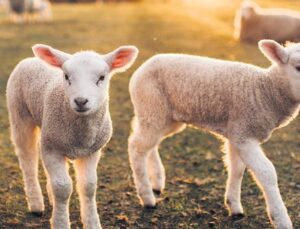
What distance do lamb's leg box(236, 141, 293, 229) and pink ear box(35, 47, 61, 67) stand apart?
171 centimetres

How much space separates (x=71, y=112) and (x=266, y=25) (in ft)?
41.7

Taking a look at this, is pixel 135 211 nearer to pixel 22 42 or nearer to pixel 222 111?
pixel 222 111

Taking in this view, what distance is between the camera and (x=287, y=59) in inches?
172

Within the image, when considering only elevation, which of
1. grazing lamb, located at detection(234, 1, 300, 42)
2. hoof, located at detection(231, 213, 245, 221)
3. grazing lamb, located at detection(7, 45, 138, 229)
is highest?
grazing lamb, located at detection(7, 45, 138, 229)

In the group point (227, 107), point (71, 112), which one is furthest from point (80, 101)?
point (227, 107)

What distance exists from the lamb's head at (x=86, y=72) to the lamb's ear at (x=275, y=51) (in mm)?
1119

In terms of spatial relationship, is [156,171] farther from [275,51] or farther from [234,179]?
[275,51]

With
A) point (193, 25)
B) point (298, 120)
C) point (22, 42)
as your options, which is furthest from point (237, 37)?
point (298, 120)

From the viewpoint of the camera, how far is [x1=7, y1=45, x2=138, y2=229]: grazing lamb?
12.6ft

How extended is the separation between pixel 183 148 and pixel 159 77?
2.16 metres

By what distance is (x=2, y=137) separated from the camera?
7223mm

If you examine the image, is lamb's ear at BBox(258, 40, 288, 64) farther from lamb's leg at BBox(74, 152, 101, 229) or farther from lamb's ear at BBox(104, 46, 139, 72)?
lamb's leg at BBox(74, 152, 101, 229)

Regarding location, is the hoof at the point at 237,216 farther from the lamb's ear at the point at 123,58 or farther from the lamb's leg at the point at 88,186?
the lamb's ear at the point at 123,58

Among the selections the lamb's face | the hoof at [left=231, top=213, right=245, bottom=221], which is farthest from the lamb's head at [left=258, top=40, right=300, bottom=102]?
the lamb's face
